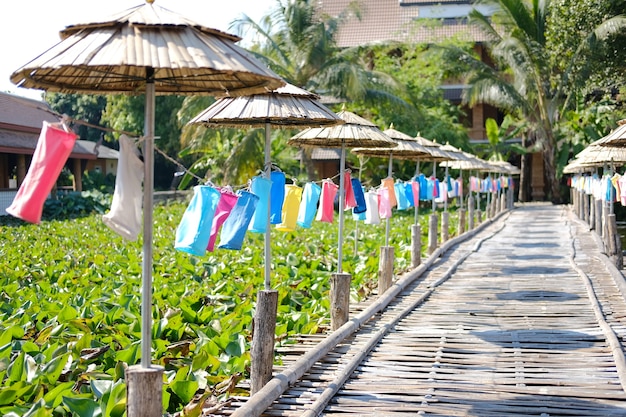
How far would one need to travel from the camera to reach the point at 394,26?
128 feet

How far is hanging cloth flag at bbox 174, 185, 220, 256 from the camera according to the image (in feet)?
18.1

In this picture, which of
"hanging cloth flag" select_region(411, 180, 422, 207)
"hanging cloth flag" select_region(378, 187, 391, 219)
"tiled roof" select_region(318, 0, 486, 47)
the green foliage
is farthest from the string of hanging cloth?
"tiled roof" select_region(318, 0, 486, 47)

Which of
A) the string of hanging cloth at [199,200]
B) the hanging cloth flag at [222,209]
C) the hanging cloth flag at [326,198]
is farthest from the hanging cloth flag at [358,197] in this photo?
the hanging cloth flag at [222,209]

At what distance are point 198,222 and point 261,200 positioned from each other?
1.66 meters

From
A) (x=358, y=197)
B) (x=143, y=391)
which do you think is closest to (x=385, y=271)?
(x=358, y=197)

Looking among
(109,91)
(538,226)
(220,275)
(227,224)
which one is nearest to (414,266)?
(220,275)

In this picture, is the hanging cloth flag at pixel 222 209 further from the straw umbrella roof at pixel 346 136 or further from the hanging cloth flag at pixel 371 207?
the hanging cloth flag at pixel 371 207

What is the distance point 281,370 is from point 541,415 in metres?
2.09

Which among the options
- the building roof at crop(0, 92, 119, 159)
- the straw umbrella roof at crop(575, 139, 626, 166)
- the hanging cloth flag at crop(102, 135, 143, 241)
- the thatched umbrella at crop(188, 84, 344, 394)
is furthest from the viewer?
the building roof at crop(0, 92, 119, 159)

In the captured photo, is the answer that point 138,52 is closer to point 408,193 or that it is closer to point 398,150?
point 398,150

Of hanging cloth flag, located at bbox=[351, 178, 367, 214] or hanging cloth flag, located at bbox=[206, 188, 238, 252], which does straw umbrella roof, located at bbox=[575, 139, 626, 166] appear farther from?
hanging cloth flag, located at bbox=[206, 188, 238, 252]

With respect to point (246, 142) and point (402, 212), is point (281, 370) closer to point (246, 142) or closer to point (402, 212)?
point (246, 142)

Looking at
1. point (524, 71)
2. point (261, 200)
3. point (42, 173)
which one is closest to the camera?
Answer: point (42, 173)

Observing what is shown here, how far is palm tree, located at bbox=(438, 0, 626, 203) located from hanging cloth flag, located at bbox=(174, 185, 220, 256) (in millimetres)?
25120
